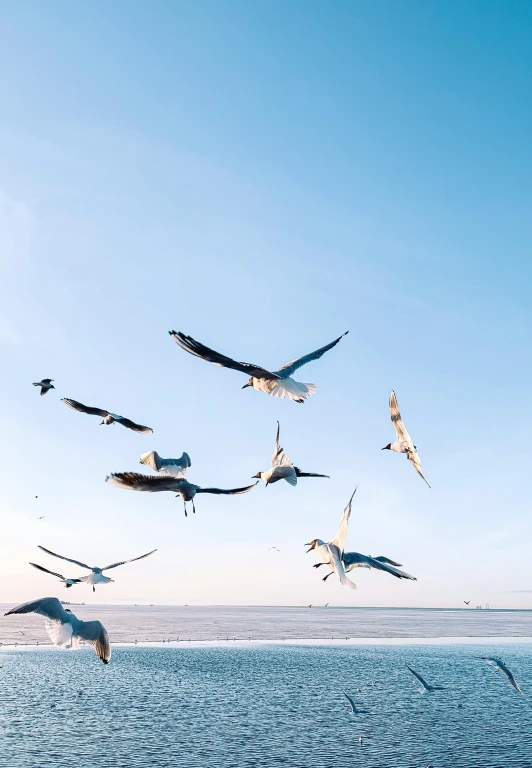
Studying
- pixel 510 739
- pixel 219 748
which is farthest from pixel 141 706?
pixel 510 739

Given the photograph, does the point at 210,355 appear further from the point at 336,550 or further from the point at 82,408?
the point at 82,408

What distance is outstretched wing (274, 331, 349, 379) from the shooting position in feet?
49.9

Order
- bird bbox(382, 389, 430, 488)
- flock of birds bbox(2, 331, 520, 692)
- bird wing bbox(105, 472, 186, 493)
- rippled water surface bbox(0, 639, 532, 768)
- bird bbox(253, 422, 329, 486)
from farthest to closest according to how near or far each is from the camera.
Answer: rippled water surface bbox(0, 639, 532, 768), bird bbox(382, 389, 430, 488), bird bbox(253, 422, 329, 486), flock of birds bbox(2, 331, 520, 692), bird wing bbox(105, 472, 186, 493)

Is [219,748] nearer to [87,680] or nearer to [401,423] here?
[401,423]

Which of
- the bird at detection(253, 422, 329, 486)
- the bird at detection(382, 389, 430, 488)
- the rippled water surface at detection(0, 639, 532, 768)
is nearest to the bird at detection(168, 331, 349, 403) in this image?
the bird at detection(253, 422, 329, 486)

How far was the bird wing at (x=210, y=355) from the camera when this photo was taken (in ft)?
40.2

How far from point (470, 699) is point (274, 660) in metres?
34.7

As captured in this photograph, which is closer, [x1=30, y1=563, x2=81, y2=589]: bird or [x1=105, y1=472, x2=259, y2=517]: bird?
[x1=105, y1=472, x2=259, y2=517]: bird

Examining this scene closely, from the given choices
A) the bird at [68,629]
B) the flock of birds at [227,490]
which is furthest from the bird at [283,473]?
the bird at [68,629]

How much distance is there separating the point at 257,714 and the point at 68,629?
38.5 meters

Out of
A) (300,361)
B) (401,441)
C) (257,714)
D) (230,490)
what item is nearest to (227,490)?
(230,490)

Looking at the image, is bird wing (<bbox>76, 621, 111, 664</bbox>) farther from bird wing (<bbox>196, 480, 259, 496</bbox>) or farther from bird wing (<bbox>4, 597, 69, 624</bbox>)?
bird wing (<bbox>196, 480, 259, 496</bbox>)

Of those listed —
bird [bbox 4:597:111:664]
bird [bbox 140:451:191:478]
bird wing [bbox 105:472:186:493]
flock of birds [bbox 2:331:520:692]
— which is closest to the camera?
bird wing [bbox 105:472:186:493]

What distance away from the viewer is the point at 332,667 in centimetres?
8050
